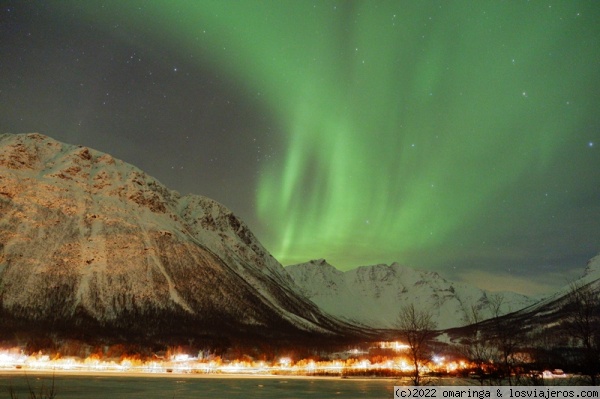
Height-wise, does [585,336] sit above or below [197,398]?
above

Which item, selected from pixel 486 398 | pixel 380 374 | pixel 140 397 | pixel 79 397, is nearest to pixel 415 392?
pixel 486 398

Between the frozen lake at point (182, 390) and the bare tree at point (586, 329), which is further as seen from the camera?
the frozen lake at point (182, 390)

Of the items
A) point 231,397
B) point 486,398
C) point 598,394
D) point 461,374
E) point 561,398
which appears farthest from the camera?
point 461,374

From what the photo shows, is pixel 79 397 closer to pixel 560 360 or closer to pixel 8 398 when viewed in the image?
pixel 8 398

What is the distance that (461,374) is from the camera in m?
160

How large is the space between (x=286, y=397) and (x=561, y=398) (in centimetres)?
3932

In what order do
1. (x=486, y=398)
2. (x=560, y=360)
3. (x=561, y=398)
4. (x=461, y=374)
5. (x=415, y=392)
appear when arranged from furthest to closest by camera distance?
1. (x=560, y=360)
2. (x=461, y=374)
3. (x=415, y=392)
4. (x=486, y=398)
5. (x=561, y=398)

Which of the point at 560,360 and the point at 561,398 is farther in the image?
the point at 560,360

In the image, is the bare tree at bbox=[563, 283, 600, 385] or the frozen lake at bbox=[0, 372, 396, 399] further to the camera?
the frozen lake at bbox=[0, 372, 396, 399]

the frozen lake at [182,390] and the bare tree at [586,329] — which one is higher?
the bare tree at [586,329]

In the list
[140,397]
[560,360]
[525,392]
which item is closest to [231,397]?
[140,397]

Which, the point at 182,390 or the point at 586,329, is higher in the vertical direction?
the point at 586,329

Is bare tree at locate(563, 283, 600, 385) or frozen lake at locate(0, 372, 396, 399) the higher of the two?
bare tree at locate(563, 283, 600, 385)

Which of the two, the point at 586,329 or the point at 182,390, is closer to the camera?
the point at 586,329
